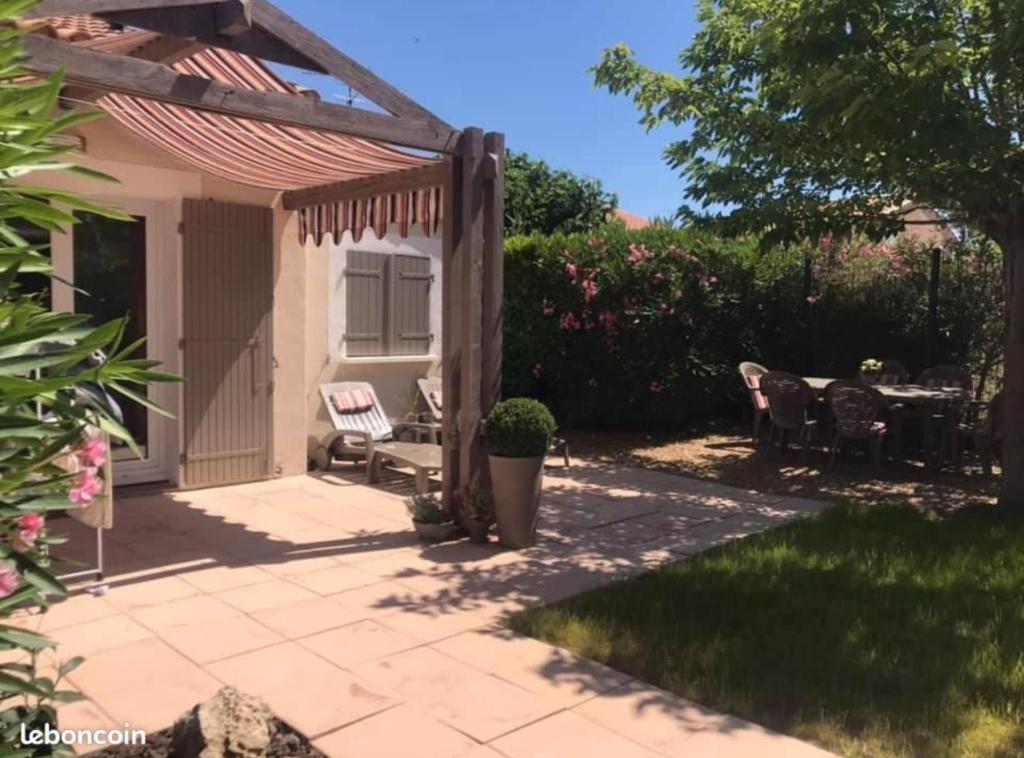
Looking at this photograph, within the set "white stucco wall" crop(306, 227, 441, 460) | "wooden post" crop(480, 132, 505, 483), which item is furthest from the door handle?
"wooden post" crop(480, 132, 505, 483)

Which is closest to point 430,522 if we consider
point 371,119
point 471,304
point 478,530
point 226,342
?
point 478,530

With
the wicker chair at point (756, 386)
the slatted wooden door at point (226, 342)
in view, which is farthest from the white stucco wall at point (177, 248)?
the wicker chair at point (756, 386)

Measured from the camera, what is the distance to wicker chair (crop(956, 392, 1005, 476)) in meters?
8.06

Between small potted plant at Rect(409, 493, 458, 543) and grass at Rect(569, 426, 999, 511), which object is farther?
grass at Rect(569, 426, 999, 511)

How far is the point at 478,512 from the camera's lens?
5.78 metres

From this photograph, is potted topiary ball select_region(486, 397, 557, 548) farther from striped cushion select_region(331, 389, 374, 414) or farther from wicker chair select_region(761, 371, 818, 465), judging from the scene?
wicker chair select_region(761, 371, 818, 465)

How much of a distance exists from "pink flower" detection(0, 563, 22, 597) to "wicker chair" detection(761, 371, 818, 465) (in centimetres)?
801

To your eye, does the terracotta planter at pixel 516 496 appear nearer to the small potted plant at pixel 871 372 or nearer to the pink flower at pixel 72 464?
the pink flower at pixel 72 464

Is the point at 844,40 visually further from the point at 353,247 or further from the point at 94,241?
the point at 94,241

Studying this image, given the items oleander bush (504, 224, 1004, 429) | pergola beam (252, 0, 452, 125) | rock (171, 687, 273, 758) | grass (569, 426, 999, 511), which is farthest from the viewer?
oleander bush (504, 224, 1004, 429)

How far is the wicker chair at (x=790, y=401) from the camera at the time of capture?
8781 mm

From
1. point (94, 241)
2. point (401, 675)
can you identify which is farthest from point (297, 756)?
point (94, 241)

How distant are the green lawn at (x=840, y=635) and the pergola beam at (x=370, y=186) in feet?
10.5

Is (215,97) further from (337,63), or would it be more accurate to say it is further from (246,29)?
(337,63)
